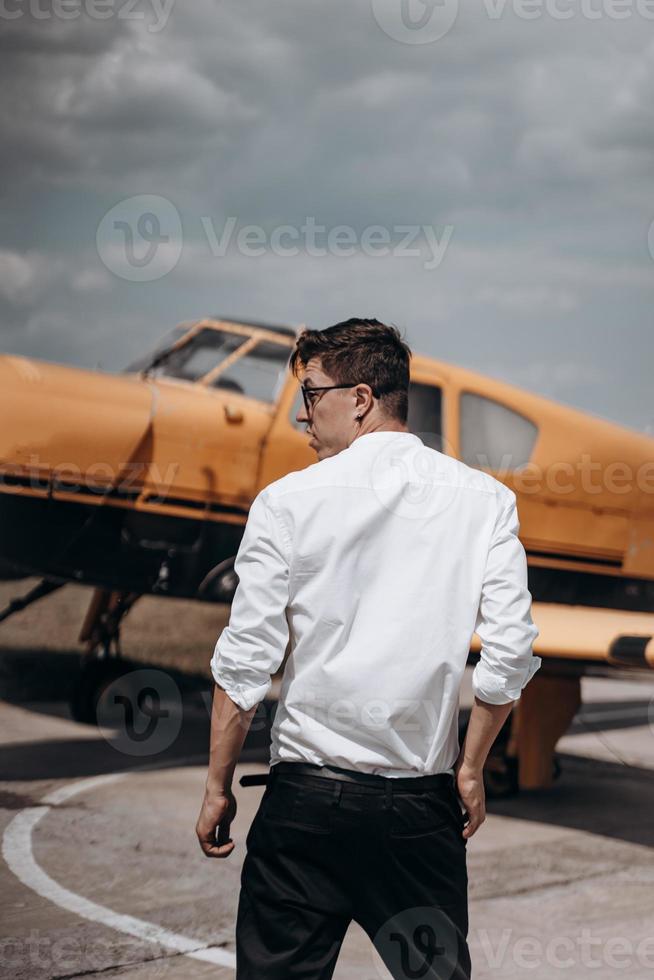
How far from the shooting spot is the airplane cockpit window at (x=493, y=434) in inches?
316

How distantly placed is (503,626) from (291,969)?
0.74 meters

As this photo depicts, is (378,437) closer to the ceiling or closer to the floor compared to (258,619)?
closer to the ceiling

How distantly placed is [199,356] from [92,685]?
2837 mm

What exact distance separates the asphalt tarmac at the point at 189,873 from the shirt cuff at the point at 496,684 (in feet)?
6.82

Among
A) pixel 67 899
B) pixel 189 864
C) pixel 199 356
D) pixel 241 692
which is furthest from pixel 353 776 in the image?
pixel 199 356

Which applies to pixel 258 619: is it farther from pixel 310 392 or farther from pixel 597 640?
pixel 597 640

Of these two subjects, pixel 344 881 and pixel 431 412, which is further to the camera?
pixel 431 412

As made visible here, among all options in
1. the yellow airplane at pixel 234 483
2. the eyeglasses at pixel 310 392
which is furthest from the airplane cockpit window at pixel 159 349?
the eyeglasses at pixel 310 392

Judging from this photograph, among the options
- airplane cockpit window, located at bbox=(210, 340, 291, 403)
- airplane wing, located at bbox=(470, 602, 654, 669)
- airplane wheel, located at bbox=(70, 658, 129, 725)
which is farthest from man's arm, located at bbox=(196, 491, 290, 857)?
airplane wheel, located at bbox=(70, 658, 129, 725)

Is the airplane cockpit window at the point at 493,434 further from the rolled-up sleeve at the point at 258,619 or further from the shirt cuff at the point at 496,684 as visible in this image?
the rolled-up sleeve at the point at 258,619

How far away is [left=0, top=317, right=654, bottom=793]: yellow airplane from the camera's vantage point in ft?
22.4

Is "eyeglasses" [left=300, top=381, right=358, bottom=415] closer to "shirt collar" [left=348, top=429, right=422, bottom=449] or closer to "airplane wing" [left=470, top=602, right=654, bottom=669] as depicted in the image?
"shirt collar" [left=348, top=429, right=422, bottom=449]

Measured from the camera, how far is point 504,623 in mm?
2141

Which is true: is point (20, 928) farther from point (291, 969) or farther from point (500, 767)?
point (500, 767)
